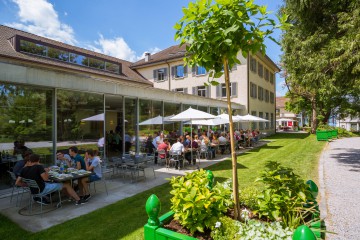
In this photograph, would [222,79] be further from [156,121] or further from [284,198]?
[284,198]

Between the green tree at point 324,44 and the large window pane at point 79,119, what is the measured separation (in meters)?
8.68

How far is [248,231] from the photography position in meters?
2.29

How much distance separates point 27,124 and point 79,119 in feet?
6.01

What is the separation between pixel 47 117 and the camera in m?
8.01

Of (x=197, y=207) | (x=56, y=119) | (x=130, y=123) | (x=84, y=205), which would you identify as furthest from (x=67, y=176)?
(x=130, y=123)

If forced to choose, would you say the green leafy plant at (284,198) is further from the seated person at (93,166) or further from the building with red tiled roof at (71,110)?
the building with red tiled roof at (71,110)

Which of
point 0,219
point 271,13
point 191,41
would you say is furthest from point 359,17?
point 0,219

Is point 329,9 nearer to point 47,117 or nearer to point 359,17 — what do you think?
point 359,17

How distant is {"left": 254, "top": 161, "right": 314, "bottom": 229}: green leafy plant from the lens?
2.57m

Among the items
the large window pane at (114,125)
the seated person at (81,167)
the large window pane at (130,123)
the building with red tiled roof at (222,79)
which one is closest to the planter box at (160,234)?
the seated person at (81,167)

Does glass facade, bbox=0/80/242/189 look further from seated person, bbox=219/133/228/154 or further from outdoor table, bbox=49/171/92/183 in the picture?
seated person, bbox=219/133/228/154

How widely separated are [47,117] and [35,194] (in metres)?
3.56

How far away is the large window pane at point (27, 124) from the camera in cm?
765

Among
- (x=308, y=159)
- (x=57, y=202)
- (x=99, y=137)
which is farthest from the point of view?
(x=308, y=159)
